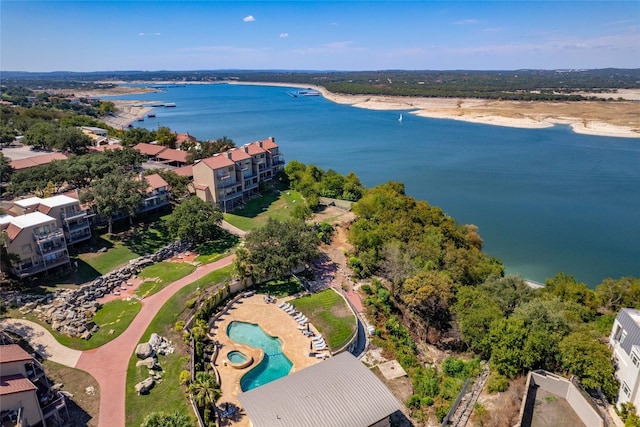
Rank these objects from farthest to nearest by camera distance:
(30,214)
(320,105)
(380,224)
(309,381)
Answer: (320,105) → (380,224) → (30,214) → (309,381)

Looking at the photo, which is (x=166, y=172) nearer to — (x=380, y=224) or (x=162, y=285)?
(x=162, y=285)

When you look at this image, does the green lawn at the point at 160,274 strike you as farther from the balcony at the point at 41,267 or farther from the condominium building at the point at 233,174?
the condominium building at the point at 233,174

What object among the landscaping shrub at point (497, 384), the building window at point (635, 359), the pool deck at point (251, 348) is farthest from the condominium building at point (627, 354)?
the pool deck at point (251, 348)

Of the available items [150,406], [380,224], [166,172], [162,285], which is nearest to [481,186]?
[380,224]

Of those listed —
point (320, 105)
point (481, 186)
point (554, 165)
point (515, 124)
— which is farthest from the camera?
point (320, 105)

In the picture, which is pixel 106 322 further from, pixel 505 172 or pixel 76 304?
pixel 505 172

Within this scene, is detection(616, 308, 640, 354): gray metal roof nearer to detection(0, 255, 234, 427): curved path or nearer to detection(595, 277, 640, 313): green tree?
detection(595, 277, 640, 313): green tree
